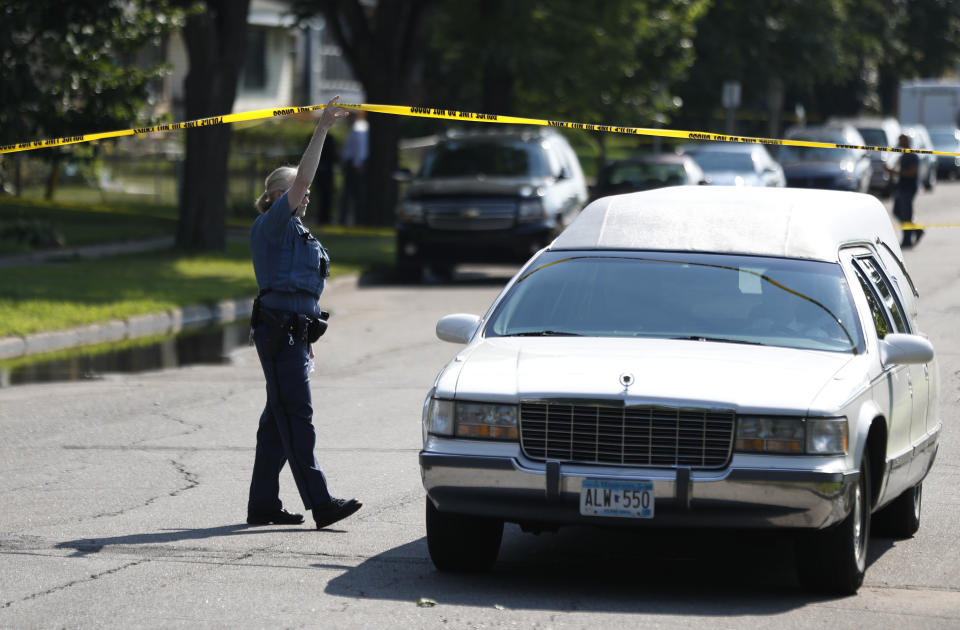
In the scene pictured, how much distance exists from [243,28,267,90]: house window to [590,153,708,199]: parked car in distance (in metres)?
31.7

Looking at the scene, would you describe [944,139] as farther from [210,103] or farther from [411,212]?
[210,103]

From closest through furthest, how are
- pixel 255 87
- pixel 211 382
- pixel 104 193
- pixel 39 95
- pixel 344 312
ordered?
pixel 211 382
pixel 344 312
pixel 39 95
pixel 104 193
pixel 255 87

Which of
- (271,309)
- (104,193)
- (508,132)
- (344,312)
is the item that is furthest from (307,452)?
(104,193)

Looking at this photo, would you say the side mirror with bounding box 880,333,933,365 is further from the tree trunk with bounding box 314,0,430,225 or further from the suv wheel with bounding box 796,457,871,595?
the tree trunk with bounding box 314,0,430,225

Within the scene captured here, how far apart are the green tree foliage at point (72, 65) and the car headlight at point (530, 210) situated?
525 cm

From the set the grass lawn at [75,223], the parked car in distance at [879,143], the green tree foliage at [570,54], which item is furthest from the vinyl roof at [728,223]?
the parked car in distance at [879,143]

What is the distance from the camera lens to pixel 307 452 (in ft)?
26.9

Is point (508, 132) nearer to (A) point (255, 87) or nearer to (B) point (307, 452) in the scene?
(B) point (307, 452)

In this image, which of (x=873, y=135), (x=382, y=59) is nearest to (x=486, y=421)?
(x=382, y=59)

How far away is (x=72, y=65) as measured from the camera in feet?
75.2

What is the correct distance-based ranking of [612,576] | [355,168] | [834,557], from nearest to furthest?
1. [834,557]
2. [612,576]
3. [355,168]

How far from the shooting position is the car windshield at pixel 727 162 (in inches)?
1286

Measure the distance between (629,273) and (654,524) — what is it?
165 cm

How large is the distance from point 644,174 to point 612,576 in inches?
858
